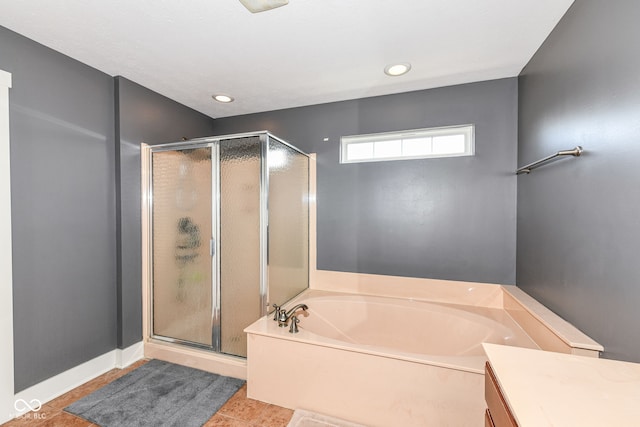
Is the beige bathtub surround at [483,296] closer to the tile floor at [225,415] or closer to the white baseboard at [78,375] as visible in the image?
the tile floor at [225,415]

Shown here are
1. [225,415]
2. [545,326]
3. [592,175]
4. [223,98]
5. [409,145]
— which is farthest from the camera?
[223,98]

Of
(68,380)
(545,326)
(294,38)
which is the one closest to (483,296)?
(545,326)

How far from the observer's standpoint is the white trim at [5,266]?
63.8 inches

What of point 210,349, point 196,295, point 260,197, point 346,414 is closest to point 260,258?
point 260,197

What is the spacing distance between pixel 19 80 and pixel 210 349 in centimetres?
225

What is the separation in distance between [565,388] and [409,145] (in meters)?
2.15

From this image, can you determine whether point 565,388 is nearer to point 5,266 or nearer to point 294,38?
point 294,38

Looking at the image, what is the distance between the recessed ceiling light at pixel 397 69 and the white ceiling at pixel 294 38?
0.05m

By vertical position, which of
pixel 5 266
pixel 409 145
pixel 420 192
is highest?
pixel 409 145

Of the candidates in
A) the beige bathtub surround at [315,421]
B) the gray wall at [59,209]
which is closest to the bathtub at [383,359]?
the beige bathtub surround at [315,421]

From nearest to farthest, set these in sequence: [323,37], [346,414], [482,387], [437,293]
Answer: [482,387], [346,414], [323,37], [437,293]

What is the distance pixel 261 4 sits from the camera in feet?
4.77

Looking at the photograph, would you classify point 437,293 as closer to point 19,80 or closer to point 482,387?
point 482,387

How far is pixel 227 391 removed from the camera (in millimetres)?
1976
